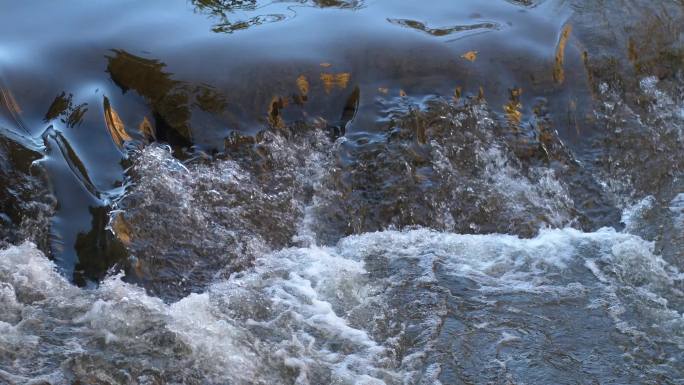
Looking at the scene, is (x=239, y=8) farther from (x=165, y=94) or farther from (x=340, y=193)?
(x=340, y=193)

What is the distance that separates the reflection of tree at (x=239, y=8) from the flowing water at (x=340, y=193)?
21 millimetres

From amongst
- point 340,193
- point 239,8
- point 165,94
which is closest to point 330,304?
point 340,193

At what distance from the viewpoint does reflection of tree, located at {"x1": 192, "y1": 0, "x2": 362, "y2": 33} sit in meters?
5.33

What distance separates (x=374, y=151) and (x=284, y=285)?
1050 mm

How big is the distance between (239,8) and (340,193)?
170 cm

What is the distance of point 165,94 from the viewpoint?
183 inches

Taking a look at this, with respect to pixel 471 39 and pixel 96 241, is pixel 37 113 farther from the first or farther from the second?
pixel 471 39

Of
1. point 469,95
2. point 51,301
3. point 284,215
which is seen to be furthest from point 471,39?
point 51,301

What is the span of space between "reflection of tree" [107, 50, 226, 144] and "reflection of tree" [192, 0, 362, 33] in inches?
25.7

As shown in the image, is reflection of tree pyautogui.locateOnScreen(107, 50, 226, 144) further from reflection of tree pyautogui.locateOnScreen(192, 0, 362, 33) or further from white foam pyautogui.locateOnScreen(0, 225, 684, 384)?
white foam pyautogui.locateOnScreen(0, 225, 684, 384)

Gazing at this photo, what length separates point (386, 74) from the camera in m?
5.05

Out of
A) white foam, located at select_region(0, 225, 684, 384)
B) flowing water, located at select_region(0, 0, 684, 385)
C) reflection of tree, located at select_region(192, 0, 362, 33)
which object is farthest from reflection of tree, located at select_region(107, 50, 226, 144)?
white foam, located at select_region(0, 225, 684, 384)

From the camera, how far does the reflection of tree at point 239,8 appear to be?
210 inches

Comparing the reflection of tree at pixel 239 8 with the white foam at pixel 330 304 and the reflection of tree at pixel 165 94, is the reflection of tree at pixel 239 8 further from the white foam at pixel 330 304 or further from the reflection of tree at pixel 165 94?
the white foam at pixel 330 304
